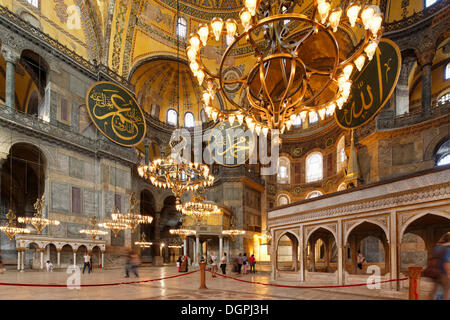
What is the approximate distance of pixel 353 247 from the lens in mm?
9859

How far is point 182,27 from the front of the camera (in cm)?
2147

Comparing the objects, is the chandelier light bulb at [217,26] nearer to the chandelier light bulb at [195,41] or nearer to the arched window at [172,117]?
the chandelier light bulb at [195,41]

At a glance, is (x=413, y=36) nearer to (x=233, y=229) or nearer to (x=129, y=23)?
(x=233, y=229)

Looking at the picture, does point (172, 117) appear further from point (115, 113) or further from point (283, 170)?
point (283, 170)

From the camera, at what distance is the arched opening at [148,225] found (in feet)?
75.3

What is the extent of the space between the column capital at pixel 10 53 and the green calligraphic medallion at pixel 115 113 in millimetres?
3392

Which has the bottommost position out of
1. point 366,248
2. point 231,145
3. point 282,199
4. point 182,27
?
point 366,248

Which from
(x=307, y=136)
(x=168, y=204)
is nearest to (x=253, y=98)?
(x=307, y=136)

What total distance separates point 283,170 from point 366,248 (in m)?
10.8

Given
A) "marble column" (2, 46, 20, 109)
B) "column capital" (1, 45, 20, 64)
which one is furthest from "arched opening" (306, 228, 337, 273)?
"column capital" (1, 45, 20, 64)

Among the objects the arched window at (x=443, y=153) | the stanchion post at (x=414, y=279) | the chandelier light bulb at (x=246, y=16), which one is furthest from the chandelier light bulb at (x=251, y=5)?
the arched window at (x=443, y=153)

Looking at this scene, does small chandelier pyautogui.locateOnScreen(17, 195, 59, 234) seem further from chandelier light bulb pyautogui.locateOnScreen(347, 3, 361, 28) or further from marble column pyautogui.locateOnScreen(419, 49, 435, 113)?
marble column pyautogui.locateOnScreen(419, 49, 435, 113)

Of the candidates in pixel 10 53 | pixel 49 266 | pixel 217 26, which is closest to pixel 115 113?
pixel 10 53

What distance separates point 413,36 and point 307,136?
10.5 metres
